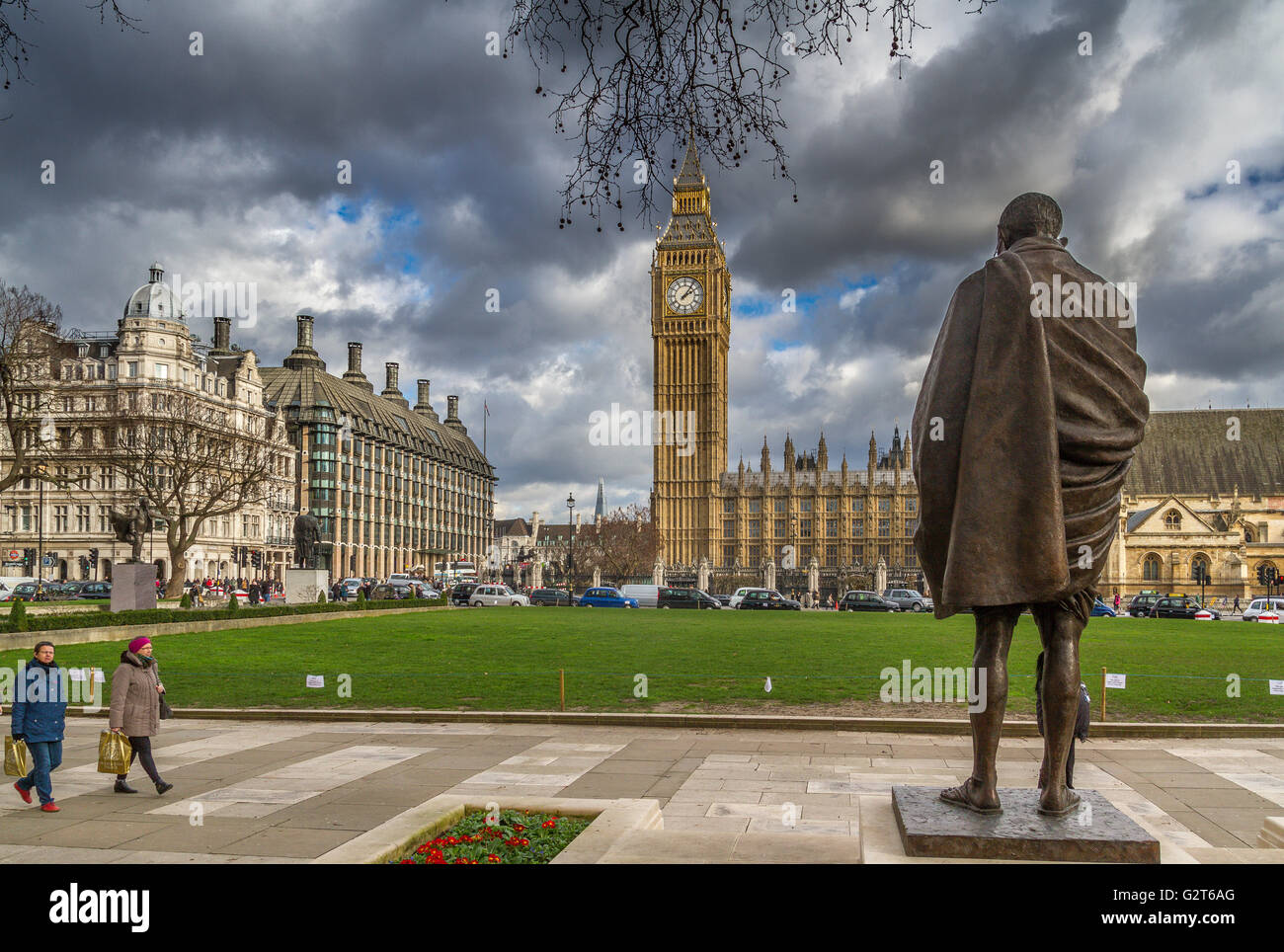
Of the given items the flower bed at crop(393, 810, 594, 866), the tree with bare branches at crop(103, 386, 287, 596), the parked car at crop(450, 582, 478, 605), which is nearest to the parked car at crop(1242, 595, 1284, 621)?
the parked car at crop(450, 582, 478, 605)

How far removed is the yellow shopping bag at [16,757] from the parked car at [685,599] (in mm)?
45938

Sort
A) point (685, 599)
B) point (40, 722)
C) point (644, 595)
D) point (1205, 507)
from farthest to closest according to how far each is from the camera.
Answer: point (1205, 507) < point (644, 595) < point (685, 599) < point (40, 722)

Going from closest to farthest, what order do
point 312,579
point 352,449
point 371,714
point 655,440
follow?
point 371,714 → point 312,579 → point 352,449 → point 655,440

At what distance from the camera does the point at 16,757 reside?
9.29m

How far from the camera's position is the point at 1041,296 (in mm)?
5539

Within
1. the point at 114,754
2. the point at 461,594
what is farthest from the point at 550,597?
the point at 114,754

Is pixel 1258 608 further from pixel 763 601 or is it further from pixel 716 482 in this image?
pixel 716 482

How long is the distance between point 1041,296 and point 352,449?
302ft

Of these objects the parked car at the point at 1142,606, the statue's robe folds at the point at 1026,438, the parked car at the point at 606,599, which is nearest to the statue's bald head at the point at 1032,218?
the statue's robe folds at the point at 1026,438

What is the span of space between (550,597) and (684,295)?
205ft

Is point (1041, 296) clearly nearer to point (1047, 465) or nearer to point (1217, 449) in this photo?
point (1047, 465)

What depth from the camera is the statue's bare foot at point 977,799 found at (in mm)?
5328

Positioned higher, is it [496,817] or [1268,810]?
[496,817]

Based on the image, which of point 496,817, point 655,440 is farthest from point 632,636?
point 655,440
